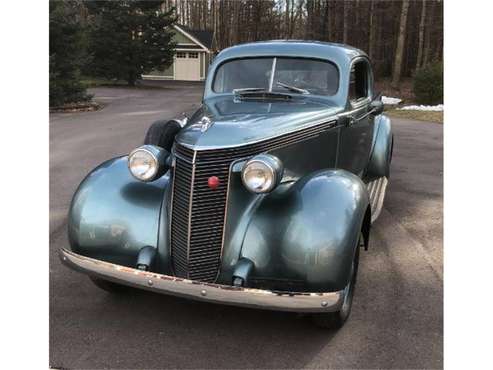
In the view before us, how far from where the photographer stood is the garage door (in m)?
37.6

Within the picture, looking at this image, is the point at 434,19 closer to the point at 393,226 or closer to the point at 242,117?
the point at 393,226

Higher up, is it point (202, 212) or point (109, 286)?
point (202, 212)

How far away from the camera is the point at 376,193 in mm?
5145

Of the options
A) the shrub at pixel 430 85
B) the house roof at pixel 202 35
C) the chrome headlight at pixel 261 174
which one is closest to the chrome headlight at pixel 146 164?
the chrome headlight at pixel 261 174

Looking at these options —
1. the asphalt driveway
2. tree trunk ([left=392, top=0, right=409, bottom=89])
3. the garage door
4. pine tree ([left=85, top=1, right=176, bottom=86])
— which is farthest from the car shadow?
the garage door

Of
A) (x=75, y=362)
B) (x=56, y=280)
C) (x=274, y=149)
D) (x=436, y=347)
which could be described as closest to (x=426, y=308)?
(x=436, y=347)

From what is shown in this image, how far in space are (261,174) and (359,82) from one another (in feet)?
8.41

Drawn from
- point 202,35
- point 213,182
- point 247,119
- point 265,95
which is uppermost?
point 202,35

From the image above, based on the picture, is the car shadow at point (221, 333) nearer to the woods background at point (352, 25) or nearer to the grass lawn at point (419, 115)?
the grass lawn at point (419, 115)

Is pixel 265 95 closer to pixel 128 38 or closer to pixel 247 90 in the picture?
pixel 247 90

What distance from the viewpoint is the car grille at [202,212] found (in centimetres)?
289

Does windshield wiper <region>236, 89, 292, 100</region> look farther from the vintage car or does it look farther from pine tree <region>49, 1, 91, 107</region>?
pine tree <region>49, 1, 91, 107</region>

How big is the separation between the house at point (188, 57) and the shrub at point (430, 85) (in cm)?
2221

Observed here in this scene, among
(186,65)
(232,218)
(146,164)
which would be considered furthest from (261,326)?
(186,65)
